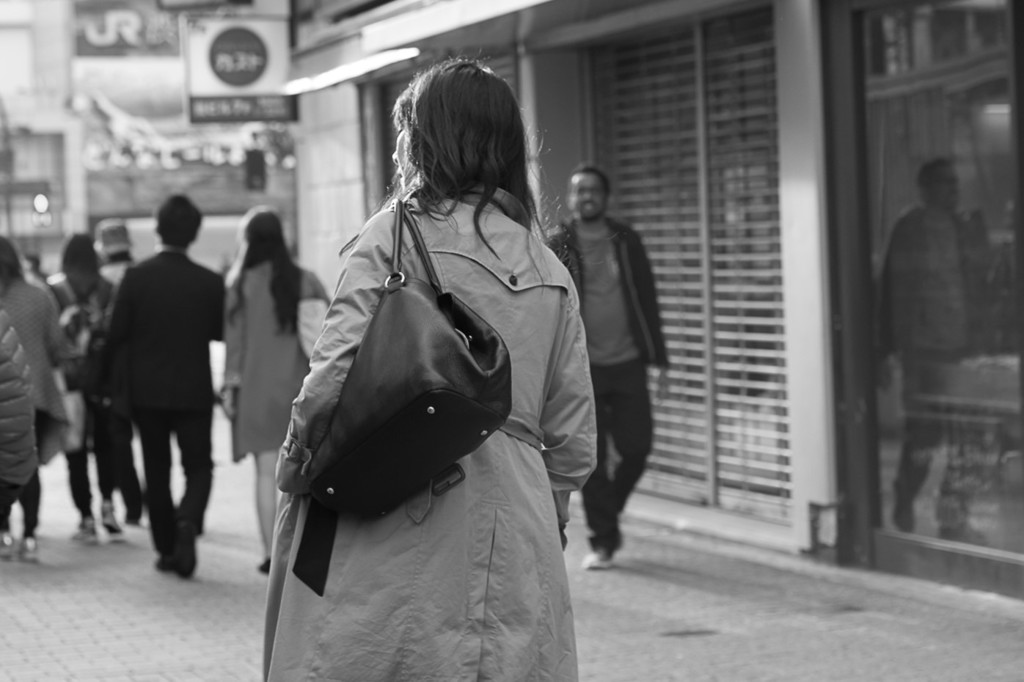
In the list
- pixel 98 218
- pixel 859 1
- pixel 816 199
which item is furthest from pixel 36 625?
pixel 98 218

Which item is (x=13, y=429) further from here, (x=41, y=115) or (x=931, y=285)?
(x=41, y=115)

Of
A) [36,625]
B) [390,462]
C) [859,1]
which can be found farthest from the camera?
[859,1]

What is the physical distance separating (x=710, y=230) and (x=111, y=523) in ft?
12.5

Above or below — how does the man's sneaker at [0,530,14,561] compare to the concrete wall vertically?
below

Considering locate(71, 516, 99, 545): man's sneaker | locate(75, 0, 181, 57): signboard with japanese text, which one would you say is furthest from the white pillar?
locate(75, 0, 181, 57): signboard with japanese text

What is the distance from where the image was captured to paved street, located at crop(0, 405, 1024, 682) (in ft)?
21.2

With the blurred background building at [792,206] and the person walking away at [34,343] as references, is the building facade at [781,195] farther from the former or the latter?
the person walking away at [34,343]

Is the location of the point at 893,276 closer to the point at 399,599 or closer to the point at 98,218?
the point at 399,599

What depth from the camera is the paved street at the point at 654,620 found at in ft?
21.2

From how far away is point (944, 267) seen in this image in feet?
26.2

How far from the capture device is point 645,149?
10547 millimetres

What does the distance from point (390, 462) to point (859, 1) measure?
5777 mm

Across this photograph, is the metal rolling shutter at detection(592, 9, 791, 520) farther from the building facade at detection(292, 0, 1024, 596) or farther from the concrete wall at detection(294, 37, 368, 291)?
the concrete wall at detection(294, 37, 368, 291)

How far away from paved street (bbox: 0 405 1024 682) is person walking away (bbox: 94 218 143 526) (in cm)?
78
